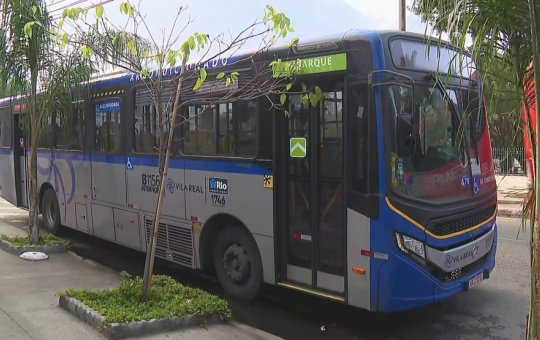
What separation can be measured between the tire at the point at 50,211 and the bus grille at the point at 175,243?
351 cm

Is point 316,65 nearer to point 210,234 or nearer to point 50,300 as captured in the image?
point 210,234

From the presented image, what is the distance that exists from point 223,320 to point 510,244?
621cm

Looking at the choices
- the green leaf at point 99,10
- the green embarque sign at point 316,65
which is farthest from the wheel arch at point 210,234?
the green leaf at point 99,10

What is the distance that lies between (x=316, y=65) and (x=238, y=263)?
243cm

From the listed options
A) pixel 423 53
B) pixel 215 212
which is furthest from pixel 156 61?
pixel 423 53

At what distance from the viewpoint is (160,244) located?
7.30 metres

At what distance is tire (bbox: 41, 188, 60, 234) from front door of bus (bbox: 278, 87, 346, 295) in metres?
5.90

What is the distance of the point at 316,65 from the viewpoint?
5.32 metres

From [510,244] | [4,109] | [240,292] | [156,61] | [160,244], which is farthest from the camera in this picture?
[4,109]

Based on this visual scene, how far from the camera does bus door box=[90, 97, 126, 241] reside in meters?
7.95

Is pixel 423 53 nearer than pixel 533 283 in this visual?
No

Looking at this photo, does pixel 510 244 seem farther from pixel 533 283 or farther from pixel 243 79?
pixel 533 283

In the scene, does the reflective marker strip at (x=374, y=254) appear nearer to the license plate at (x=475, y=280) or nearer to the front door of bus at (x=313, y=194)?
the front door of bus at (x=313, y=194)

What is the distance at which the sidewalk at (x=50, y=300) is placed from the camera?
4723 mm
